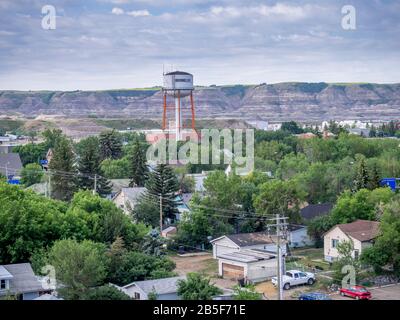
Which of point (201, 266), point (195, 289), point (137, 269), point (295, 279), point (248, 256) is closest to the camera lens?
point (195, 289)

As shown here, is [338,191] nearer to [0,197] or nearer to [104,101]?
[0,197]

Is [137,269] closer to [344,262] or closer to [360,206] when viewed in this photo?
[344,262]

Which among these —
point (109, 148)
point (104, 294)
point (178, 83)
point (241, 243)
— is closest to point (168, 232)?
point (241, 243)

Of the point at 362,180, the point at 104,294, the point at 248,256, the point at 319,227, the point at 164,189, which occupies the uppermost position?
the point at 362,180

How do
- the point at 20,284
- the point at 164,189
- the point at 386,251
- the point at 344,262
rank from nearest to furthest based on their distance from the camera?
the point at 20,284 → the point at 344,262 → the point at 386,251 → the point at 164,189

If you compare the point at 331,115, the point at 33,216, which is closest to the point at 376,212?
the point at 33,216
